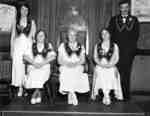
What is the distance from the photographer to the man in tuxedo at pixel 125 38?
14.8 feet

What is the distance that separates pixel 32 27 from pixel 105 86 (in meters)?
1.47

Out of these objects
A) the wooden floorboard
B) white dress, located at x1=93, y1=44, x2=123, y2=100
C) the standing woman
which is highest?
the standing woman

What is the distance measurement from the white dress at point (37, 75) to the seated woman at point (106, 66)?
721mm

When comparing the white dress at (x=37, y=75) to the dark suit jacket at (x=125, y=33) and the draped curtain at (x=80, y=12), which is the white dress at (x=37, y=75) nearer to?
the dark suit jacket at (x=125, y=33)

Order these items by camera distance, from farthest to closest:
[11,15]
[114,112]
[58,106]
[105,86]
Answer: [11,15] < [105,86] < [58,106] < [114,112]

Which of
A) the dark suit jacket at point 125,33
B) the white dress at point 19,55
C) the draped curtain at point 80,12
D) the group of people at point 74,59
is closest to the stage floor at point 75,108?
the group of people at point 74,59

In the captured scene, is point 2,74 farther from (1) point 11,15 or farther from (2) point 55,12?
(2) point 55,12

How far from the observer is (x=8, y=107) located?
3.78m

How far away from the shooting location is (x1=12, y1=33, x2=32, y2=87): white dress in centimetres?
450

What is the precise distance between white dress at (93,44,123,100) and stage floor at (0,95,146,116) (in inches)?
8.9

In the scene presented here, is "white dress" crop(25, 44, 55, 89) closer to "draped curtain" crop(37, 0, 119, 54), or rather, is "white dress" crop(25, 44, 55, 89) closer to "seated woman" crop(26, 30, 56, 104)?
"seated woman" crop(26, 30, 56, 104)

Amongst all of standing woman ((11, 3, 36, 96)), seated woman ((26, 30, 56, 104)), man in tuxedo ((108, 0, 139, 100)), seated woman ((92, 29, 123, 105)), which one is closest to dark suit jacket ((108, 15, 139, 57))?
man in tuxedo ((108, 0, 139, 100))

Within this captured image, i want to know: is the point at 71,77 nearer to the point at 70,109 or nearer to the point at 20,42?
the point at 70,109

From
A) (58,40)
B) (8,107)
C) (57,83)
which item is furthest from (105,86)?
(58,40)
